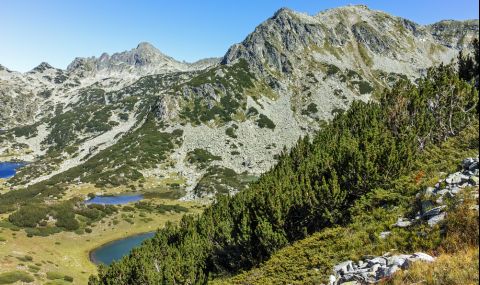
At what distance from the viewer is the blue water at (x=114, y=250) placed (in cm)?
6577

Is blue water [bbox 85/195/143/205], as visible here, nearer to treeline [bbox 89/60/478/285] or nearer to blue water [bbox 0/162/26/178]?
treeline [bbox 89/60/478/285]

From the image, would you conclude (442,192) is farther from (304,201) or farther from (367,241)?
(304,201)

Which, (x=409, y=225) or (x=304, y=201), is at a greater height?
(x=304, y=201)

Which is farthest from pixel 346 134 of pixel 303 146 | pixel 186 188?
pixel 186 188

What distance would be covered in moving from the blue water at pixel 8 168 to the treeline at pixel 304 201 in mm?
158018

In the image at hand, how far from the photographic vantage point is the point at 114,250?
7094 cm

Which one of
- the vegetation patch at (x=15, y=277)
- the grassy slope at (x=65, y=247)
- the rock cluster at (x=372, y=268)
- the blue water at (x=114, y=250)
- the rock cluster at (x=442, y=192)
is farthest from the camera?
the blue water at (x=114, y=250)

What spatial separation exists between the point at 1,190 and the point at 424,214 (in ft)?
492

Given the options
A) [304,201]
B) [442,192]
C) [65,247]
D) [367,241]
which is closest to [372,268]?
[367,241]

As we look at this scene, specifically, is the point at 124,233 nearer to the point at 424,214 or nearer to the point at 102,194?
the point at 102,194

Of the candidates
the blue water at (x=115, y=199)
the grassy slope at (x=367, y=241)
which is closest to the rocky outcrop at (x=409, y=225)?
the grassy slope at (x=367, y=241)

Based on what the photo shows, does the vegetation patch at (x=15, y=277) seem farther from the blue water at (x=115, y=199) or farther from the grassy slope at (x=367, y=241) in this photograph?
the blue water at (x=115, y=199)

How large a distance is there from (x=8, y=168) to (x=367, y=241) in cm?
20673

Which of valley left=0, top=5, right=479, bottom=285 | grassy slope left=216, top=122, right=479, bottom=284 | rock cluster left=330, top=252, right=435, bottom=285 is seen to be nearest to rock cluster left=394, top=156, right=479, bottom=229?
grassy slope left=216, top=122, right=479, bottom=284
